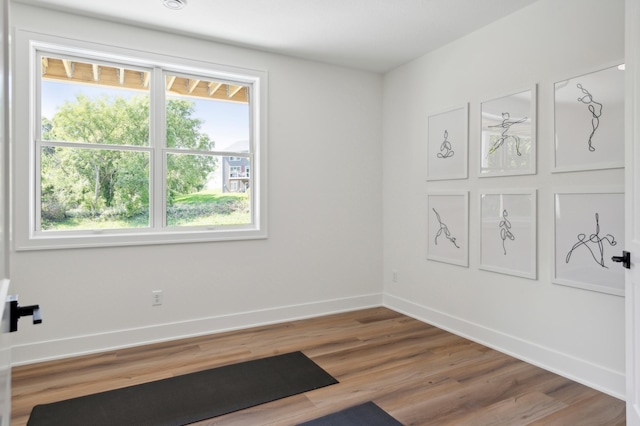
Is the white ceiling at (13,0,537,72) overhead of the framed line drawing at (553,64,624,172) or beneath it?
overhead

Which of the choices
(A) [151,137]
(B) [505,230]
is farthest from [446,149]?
(A) [151,137]

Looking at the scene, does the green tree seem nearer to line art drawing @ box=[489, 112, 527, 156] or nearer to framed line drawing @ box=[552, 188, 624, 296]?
line art drawing @ box=[489, 112, 527, 156]

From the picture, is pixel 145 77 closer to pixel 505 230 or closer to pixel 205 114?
pixel 205 114

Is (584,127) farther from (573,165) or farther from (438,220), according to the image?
(438,220)

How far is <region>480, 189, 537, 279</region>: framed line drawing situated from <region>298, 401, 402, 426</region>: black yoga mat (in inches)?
62.5

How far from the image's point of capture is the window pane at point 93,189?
3.17 m

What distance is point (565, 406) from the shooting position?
7.85 feet

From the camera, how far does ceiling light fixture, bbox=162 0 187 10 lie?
9.56 feet

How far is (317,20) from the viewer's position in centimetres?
326

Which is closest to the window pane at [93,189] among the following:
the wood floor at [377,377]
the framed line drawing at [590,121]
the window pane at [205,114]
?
the window pane at [205,114]

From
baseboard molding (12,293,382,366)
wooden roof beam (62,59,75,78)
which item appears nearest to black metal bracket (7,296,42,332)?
baseboard molding (12,293,382,366)

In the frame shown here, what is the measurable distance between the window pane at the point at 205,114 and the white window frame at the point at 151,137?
0.28 feet

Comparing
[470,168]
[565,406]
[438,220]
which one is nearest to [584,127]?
[470,168]

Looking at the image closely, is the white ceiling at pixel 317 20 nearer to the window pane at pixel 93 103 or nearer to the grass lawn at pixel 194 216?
the window pane at pixel 93 103
